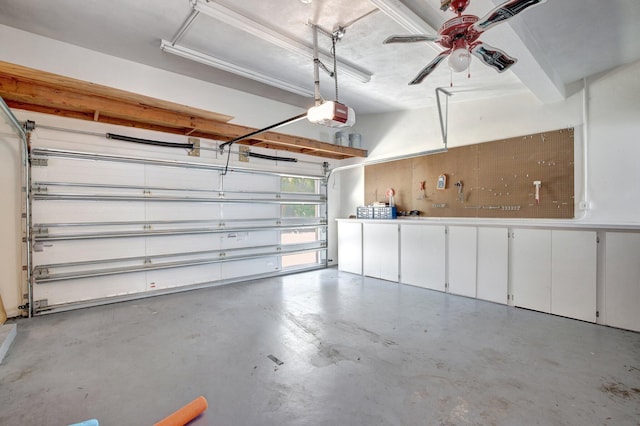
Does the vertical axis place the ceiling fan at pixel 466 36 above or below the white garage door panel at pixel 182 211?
above

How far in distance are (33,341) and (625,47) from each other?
6995 mm

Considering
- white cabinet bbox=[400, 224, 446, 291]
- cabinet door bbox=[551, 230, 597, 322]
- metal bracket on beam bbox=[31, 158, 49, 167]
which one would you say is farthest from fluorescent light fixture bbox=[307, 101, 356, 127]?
metal bracket on beam bbox=[31, 158, 49, 167]

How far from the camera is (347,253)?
6.21 meters

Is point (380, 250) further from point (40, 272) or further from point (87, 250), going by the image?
point (40, 272)

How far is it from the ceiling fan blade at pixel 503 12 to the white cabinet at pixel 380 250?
365 cm

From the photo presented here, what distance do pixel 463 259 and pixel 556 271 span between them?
1124 millimetres

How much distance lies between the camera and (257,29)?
2980 millimetres

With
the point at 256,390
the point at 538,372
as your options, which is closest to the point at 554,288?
the point at 538,372

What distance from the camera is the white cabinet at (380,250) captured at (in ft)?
17.6

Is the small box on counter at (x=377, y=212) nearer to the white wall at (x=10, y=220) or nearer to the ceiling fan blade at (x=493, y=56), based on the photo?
the ceiling fan blade at (x=493, y=56)

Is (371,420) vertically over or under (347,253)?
under

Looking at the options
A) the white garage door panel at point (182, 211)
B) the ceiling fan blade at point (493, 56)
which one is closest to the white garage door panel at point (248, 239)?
the white garage door panel at point (182, 211)

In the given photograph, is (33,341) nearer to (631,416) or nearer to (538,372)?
(538,372)

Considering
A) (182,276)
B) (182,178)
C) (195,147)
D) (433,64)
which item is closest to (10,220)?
(182,178)
